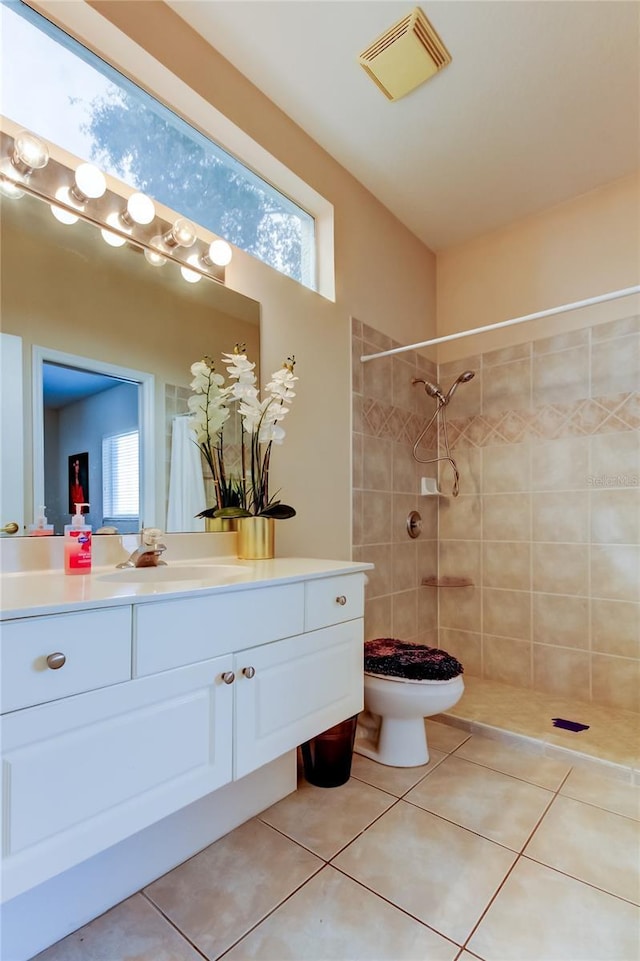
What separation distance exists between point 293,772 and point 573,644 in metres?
1.56

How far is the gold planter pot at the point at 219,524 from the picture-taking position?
1668 mm

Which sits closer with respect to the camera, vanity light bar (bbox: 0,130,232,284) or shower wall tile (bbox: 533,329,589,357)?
vanity light bar (bbox: 0,130,232,284)

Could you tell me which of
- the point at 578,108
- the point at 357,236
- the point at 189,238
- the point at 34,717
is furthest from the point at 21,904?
the point at 578,108

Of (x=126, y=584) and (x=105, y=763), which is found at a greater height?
(x=126, y=584)

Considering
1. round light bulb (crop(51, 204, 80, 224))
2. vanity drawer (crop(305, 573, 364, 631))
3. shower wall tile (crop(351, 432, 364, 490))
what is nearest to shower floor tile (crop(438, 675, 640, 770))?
vanity drawer (crop(305, 573, 364, 631))

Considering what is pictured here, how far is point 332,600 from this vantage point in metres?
1.43

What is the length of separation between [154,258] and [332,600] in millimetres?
1249

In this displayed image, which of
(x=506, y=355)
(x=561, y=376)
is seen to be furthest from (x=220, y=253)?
(x=561, y=376)

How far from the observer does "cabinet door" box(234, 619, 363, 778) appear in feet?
3.79

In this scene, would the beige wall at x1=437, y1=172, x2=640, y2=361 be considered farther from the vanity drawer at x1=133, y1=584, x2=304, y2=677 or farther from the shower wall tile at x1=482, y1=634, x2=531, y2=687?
the vanity drawer at x1=133, y1=584, x2=304, y2=677

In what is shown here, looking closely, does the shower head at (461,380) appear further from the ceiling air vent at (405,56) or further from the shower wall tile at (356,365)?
the ceiling air vent at (405,56)

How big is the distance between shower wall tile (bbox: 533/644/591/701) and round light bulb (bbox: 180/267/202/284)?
237 centimetres

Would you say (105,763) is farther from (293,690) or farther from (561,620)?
(561,620)

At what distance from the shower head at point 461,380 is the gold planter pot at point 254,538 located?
1.54 m
